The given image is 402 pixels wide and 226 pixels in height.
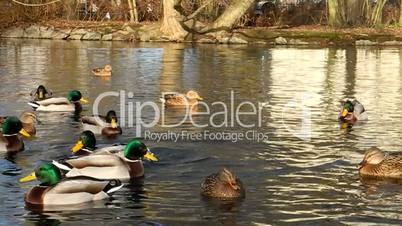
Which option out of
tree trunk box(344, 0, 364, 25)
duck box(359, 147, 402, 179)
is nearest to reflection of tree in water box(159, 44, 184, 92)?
duck box(359, 147, 402, 179)

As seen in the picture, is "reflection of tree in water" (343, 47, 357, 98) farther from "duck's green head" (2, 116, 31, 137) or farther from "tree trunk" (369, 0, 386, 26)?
"duck's green head" (2, 116, 31, 137)

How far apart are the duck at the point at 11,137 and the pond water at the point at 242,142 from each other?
0.66ft

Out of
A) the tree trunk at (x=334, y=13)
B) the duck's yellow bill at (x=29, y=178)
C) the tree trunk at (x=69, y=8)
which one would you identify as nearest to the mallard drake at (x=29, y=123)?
the duck's yellow bill at (x=29, y=178)

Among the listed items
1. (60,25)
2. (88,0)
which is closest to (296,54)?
(60,25)

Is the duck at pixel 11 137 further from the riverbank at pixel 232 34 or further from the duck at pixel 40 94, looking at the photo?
the riverbank at pixel 232 34

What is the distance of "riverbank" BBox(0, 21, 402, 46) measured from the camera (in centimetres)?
3848

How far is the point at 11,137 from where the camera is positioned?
11.4 meters

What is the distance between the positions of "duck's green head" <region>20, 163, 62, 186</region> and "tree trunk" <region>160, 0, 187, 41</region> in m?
30.3

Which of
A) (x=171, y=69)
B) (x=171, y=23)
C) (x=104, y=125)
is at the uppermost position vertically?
(x=171, y=23)

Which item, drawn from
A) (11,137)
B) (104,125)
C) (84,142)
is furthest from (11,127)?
(104,125)

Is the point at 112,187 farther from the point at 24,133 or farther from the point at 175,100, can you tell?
the point at 175,100

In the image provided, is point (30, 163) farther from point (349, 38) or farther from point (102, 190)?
point (349, 38)

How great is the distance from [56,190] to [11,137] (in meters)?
3.19

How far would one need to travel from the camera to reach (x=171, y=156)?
1116 centimetres
